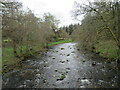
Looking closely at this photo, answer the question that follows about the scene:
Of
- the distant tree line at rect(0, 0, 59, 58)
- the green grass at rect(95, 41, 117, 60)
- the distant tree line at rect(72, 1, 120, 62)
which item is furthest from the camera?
the green grass at rect(95, 41, 117, 60)

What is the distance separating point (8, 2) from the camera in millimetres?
7375

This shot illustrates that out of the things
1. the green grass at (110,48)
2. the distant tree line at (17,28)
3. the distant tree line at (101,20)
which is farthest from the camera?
the green grass at (110,48)

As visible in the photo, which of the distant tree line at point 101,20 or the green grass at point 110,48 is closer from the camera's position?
the distant tree line at point 101,20

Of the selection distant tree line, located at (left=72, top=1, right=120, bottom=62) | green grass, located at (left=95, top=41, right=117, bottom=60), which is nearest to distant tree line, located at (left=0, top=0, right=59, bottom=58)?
distant tree line, located at (left=72, top=1, right=120, bottom=62)

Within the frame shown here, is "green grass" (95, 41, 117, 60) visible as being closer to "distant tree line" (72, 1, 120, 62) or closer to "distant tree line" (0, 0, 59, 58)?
"distant tree line" (72, 1, 120, 62)

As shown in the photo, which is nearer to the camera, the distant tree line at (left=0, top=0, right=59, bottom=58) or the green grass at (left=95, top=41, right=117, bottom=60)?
the distant tree line at (left=0, top=0, right=59, bottom=58)

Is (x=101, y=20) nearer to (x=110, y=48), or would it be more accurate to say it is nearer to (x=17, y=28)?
(x=110, y=48)

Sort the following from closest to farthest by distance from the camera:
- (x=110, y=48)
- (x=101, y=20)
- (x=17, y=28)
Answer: (x=101, y=20) → (x=110, y=48) → (x=17, y=28)

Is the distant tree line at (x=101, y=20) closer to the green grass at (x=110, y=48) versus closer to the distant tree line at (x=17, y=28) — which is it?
the green grass at (x=110, y=48)

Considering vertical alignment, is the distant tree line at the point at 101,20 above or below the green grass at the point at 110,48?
above

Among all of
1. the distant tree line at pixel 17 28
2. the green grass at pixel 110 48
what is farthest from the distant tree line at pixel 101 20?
the distant tree line at pixel 17 28

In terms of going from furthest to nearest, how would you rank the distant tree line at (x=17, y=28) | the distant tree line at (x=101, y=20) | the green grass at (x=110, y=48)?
the green grass at (x=110, y=48) < the distant tree line at (x=101, y=20) < the distant tree line at (x=17, y=28)

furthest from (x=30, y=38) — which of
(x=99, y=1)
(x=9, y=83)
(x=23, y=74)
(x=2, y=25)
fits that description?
(x=99, y=1)

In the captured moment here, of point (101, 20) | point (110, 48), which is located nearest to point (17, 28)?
point (101, 20)
